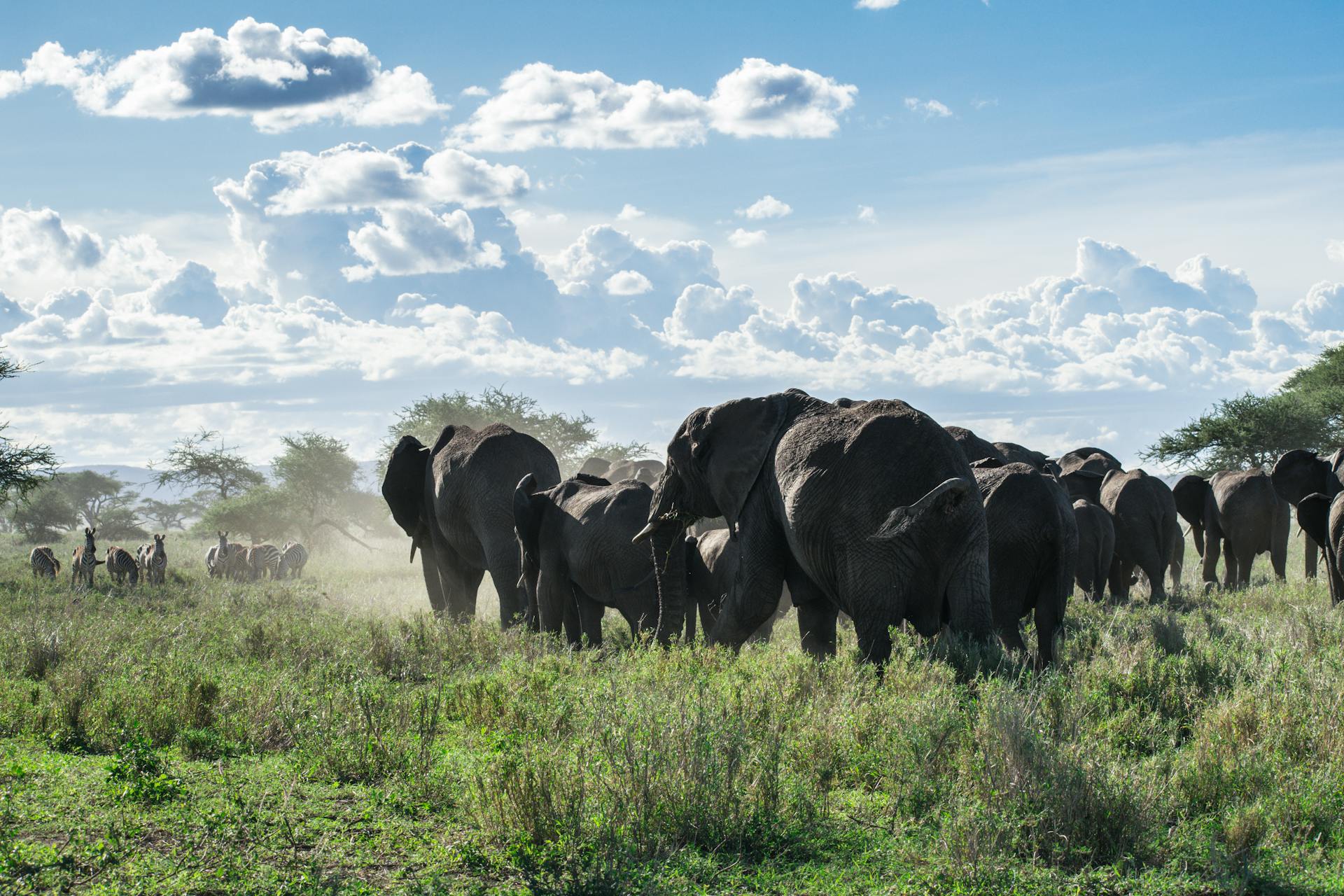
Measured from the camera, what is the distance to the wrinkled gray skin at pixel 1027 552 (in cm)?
985

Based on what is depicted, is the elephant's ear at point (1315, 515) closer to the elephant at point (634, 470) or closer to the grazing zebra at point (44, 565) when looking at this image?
the elephant at point (634, 470)

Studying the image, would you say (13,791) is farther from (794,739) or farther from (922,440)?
(922,440)

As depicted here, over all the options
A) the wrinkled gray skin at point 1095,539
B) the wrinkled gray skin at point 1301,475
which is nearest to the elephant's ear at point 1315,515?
the wrinkled gray skin at point 1095,539

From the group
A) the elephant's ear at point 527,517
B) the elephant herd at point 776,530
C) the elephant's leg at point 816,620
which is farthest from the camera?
the elephant's ear at point 527,517

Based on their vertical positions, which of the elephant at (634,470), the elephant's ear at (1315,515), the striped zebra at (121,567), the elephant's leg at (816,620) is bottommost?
the striped zebra at (121,567)

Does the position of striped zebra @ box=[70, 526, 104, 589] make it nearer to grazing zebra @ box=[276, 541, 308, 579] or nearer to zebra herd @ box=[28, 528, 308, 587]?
zebra herd @ box=[28, 528, 308, 587]

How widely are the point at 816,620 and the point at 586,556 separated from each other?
3020mm

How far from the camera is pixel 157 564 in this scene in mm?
26266

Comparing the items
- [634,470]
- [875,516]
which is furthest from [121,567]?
[875,516]

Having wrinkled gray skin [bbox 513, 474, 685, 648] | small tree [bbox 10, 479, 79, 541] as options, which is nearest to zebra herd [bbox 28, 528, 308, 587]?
wrinkled gray skin [bbox 513, 474, 685, 648]

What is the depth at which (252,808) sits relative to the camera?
595 centimetres

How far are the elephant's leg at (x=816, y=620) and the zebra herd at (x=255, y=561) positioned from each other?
22473mm

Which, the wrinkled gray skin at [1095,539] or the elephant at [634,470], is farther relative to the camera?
the elephant at [634,470]

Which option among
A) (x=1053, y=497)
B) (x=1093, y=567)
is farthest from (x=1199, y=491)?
(x=1053, y=497)
